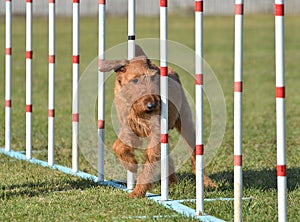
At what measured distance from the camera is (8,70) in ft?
30.1

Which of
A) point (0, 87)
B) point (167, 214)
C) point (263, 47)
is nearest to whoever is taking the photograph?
Answer: point (167, 214)

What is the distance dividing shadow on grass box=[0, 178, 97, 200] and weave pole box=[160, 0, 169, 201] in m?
0.93

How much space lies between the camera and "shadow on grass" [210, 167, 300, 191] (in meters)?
7.06

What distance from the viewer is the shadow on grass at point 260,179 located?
7061 mm

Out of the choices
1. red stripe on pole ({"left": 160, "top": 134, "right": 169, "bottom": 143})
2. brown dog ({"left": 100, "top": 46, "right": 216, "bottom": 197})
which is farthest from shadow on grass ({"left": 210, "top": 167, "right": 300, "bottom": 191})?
red stripe on pole ({"left": 160, "top": 134, "right": 169, "bottom": 143})

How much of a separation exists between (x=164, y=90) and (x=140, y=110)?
0.33m

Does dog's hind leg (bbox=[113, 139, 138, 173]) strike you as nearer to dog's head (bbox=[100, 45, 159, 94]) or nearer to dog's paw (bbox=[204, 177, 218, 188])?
dog's head (bbox=[100, 45, 159, 94])

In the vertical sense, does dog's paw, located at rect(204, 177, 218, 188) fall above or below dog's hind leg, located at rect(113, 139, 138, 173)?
below

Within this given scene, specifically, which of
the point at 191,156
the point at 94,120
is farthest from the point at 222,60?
the point at 191,156

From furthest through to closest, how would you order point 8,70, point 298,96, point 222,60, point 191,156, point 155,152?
point 222,60, point 298,96, point 8,70, point 191,156, point 155,152

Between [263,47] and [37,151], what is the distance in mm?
18222

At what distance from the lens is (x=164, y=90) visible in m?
6.27

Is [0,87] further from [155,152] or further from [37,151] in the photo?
[155,152]

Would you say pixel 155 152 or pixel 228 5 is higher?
pixel 228 5
